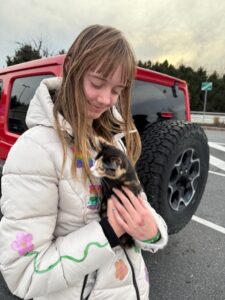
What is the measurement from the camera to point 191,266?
2715 mm

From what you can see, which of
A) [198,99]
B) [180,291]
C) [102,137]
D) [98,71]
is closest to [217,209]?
[180,291]

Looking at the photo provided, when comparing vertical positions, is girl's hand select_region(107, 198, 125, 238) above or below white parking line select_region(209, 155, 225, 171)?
above

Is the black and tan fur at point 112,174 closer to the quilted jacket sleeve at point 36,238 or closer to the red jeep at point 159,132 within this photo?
the quilted jacket sleeve at point 36,238

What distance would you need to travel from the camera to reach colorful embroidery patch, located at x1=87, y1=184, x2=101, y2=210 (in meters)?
1.12

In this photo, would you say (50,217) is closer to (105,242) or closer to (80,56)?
(105,242)

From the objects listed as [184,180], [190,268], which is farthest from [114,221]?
[190,268]

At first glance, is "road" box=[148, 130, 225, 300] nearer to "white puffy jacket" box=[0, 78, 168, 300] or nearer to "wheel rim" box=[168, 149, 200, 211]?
"wheel rim" box=[168, 149, 200, 211]

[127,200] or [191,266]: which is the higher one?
[127,200]

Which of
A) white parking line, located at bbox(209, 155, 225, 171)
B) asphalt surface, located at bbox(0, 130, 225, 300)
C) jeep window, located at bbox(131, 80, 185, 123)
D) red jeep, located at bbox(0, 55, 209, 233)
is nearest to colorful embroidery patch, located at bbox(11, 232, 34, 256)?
red jeep, located at bbox(0, 55, 209, 233)

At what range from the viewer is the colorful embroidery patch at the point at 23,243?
0.95 m

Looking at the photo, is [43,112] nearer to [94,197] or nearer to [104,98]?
[104,98]

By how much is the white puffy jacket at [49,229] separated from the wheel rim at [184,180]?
1.46 meters

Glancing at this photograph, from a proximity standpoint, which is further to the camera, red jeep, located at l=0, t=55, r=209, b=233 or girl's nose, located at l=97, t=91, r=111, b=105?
red jeep, located at l=0, t=55, r=209, b=233

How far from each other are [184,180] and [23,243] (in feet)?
6.70
